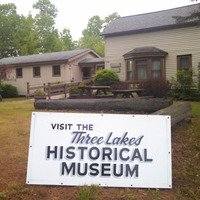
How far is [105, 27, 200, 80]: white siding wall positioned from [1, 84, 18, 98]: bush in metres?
10.7

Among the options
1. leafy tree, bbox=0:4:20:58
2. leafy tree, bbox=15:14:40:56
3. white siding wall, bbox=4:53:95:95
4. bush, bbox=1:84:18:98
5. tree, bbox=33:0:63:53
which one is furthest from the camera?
tree, bbox=33:0:63:53

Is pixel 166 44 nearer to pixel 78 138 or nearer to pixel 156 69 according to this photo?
pixel 156 69

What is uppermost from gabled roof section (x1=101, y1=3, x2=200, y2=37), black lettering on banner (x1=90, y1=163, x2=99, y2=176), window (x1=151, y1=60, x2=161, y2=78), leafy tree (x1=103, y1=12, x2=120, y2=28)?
leafy tree (x1=103, y1=12, x2=120, y2=28)

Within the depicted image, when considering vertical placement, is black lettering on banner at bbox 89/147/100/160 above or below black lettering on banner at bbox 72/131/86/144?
below

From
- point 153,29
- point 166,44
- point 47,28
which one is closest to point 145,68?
point 166,44

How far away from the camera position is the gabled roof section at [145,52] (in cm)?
1499

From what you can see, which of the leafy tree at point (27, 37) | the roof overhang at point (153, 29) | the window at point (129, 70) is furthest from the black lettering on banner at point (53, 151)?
the leafy tree at point (27, 37)

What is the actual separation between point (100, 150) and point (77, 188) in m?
0.53

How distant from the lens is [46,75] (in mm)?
21516

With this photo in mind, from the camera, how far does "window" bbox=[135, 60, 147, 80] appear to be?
1557 centimetres

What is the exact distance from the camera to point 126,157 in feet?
8.60

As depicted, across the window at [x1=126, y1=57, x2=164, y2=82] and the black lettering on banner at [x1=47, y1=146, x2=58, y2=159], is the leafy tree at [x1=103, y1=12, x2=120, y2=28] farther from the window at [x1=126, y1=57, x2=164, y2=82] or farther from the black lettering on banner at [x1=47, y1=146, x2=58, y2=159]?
the black lettering on banner at [x1=47, y1=146, x2=58, y2=159]

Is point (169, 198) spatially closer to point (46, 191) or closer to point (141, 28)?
point (46, 191)

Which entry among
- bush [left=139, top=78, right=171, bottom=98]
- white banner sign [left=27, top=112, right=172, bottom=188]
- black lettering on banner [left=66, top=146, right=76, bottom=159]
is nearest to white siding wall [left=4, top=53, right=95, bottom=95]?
bush [left=139, top=78, right=171, bottom=98]
